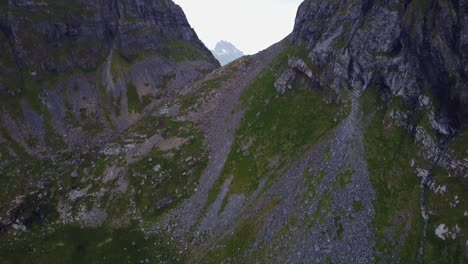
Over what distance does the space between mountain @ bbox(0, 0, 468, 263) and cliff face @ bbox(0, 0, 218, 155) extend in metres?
12.9

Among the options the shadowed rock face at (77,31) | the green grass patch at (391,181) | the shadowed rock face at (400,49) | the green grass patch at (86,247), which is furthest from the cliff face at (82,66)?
the green grass patch at (391,181)

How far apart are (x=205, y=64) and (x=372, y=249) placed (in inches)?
4013

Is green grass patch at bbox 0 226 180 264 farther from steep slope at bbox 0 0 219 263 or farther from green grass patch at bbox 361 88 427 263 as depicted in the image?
green grass patch at bbox 361 88 427 263

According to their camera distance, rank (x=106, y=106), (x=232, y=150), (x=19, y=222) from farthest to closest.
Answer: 1. (x=106, y=106)
2. (x=232, y=150)
3. (x=19, y=222)

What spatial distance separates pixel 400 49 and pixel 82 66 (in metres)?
93.3

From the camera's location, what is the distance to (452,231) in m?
51.8

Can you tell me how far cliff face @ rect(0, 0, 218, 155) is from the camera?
3986 inches

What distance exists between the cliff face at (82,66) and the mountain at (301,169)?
12.9m

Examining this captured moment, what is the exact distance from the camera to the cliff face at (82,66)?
101m

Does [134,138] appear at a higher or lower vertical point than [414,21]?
higher

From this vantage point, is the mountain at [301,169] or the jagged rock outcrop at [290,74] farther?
the jagged rock outcrop at [290,74]

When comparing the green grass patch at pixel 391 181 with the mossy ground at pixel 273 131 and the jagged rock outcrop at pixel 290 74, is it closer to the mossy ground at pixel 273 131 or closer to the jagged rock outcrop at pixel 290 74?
the mossy ground at pixel 273 131

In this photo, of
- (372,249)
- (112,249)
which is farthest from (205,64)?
(372,249)

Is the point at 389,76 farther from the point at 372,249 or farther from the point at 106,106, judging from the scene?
the point at 106,106
